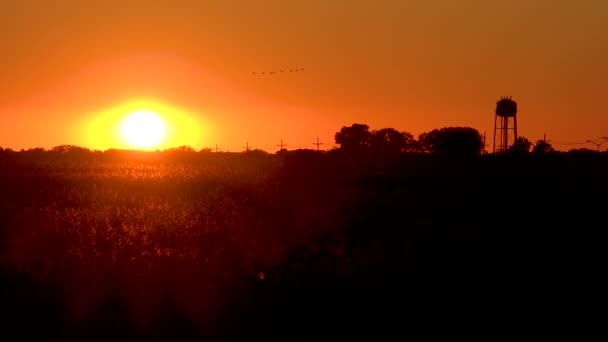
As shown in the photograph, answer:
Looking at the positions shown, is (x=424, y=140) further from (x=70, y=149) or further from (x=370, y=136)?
(x=70, y=149)

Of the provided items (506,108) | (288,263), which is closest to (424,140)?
(506,108)

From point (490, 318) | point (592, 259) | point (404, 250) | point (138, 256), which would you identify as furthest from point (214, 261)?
point (592, 259)

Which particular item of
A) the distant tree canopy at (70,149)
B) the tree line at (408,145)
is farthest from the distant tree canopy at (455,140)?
the distant tree canopy at (70,149)

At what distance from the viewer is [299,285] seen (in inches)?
483

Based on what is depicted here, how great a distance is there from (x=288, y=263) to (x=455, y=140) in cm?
7750

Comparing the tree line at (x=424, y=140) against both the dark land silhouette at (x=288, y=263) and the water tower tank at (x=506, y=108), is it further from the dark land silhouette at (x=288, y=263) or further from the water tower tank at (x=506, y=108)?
the dark land silhouette at (x=288, y=263)

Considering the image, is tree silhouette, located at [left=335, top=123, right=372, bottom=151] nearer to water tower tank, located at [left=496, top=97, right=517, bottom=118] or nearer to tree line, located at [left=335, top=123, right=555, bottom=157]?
tree line, located at [left=335, top=123, right=555, bottom=157]

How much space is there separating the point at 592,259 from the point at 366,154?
3807 centimetres

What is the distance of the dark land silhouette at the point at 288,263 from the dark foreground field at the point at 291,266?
0.04m

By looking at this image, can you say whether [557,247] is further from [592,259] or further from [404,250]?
[404,250]

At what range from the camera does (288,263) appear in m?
13.5

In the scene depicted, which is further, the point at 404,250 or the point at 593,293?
the point at 404,250

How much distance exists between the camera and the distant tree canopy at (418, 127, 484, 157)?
8075 centimetres

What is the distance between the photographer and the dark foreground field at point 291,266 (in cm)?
1098
